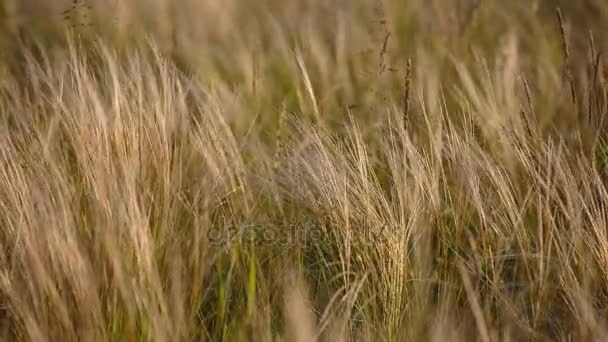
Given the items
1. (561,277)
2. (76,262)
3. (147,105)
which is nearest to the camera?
(76,262)

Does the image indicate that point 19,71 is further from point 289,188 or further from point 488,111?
point 488,111

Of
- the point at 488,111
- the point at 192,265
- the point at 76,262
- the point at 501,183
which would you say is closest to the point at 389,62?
the point at 488,111

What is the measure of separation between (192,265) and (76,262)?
0.32m

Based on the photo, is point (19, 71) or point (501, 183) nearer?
point (501, 183)

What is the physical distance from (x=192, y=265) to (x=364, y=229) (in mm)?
352

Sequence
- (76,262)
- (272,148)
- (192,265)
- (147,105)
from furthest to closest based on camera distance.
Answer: (272,148)
(147,105)
(192,265)
(76,262)

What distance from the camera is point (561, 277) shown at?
1.88 metres

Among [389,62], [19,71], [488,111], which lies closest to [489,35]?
[389,62]

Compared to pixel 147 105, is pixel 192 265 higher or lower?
lower

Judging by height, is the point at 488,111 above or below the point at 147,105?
below

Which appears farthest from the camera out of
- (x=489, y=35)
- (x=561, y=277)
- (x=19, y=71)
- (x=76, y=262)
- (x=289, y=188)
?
(x=489, y=35)

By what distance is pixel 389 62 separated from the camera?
3.14 metres

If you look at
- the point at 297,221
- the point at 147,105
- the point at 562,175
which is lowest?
the point at 297,221

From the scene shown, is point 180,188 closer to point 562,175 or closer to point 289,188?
point 289,188
